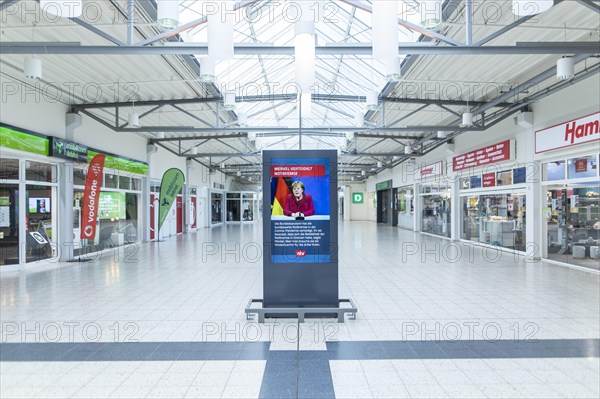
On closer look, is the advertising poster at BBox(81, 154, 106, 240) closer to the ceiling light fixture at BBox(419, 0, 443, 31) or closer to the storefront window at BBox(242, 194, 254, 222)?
the ceiling light fixture at BBox(419, 0, 443, 31)

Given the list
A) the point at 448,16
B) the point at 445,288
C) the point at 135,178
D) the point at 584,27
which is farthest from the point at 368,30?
the point at 135,178

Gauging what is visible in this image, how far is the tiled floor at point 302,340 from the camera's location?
2.93 metres

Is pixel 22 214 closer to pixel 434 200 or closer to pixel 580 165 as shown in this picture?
pixel 580 165

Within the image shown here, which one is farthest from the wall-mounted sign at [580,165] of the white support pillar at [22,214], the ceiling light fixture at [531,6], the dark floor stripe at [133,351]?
the white support pillar at [22,214]

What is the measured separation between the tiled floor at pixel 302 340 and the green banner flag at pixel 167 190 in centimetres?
420

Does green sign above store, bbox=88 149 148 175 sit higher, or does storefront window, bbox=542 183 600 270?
green sign above store, bbox=88 149 148 175

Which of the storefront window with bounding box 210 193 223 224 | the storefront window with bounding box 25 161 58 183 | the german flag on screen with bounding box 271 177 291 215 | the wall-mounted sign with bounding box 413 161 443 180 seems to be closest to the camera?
the german flag on screen with bounding box 271 177 291 215

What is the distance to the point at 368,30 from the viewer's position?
7.43 m

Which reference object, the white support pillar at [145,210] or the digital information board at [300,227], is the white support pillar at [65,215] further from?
the digital information board at [300,227]

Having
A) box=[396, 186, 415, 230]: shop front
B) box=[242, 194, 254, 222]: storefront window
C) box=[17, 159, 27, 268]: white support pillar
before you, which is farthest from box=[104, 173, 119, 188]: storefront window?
box=[242, 194, 254, 222]: storefront window

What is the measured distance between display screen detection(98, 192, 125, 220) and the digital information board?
8925 millimetres

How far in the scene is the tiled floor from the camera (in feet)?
9.62

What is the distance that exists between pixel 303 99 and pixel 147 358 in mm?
4051

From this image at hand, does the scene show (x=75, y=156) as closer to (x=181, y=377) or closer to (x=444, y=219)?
(x=181, y=377)
